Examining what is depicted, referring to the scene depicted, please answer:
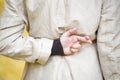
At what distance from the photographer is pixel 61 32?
1534mm

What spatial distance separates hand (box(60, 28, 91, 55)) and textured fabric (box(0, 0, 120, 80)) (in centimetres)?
2

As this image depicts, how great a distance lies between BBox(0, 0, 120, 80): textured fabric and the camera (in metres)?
1.52

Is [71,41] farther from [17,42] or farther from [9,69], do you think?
[9,69]

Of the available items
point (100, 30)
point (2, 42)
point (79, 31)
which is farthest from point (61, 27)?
point (2, 42)

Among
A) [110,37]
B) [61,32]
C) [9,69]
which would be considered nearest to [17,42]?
[61,32]

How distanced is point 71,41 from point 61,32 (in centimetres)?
7

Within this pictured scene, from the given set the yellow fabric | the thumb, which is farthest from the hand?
the yellow fabric

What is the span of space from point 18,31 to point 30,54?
0.43 feet

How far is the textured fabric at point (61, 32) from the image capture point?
4.97ft

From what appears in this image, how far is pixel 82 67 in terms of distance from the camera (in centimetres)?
154

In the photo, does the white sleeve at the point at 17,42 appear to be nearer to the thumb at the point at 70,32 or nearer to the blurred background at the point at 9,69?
the thumb at the point at 70,32

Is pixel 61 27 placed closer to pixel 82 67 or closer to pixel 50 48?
pixel 50 48

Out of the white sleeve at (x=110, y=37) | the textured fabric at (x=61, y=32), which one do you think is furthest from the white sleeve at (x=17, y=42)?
the white sleeve at (x=110, y=37)

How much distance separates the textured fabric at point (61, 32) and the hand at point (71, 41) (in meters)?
0.02
